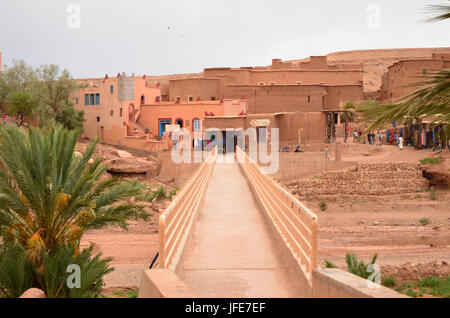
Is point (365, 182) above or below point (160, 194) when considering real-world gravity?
above

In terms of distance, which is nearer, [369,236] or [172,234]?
[172,234]

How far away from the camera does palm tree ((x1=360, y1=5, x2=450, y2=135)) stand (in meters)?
4.98

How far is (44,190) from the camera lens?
1076cm

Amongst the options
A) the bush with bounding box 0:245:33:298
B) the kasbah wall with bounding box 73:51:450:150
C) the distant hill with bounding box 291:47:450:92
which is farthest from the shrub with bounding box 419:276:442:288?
the distant hill with bounding box 291:47:450:92

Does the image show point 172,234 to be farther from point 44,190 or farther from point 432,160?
point 432,160

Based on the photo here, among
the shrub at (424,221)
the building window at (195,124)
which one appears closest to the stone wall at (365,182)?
the shrub at (424,221)

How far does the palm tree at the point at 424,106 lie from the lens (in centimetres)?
498

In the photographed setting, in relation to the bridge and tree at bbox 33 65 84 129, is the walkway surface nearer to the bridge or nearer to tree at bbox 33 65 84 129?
the bridge

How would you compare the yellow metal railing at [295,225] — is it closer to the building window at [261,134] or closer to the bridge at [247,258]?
the bridge at [247,258]

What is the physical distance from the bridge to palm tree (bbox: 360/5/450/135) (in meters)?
1.58

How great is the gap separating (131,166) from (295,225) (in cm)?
2862

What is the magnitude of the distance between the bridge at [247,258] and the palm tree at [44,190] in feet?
7.57

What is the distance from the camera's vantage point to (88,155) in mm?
11539

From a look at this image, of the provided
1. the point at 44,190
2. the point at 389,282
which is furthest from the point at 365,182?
the point at 44,190
